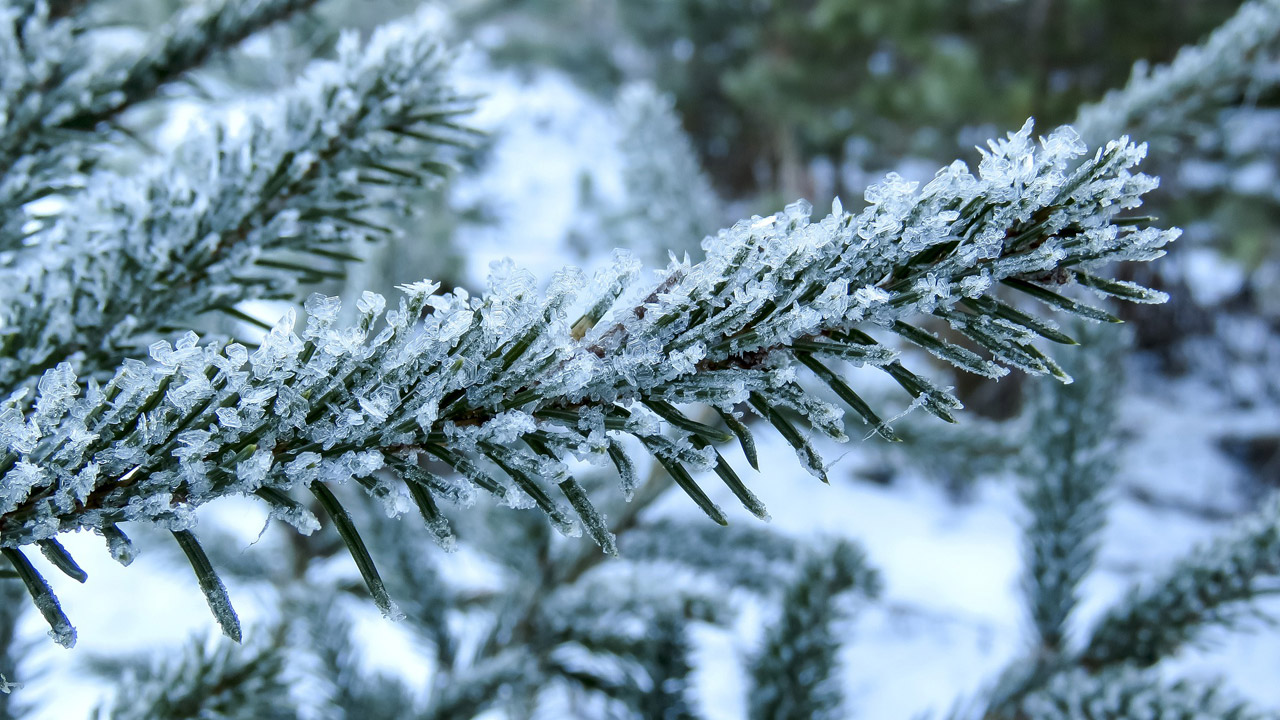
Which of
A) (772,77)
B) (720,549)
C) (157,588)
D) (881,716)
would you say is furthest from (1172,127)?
(772,77)

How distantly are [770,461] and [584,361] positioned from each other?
11.9ft

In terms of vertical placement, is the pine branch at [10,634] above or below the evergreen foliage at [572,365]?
below

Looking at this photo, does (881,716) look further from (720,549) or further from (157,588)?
(157,588)

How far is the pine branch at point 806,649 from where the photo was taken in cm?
60

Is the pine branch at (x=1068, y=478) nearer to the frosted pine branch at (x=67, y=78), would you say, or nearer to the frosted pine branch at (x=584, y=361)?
the frosted pine branch at (x=584, y=361)

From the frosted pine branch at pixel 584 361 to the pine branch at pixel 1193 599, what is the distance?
46cm

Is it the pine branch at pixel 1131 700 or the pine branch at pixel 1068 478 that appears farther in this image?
the pine branch at pixel 1068 478

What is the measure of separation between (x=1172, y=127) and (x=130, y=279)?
0.79 meters

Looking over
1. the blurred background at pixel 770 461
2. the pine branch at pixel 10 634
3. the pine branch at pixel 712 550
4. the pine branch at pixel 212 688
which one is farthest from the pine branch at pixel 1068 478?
the pine branch at pixel 10 634

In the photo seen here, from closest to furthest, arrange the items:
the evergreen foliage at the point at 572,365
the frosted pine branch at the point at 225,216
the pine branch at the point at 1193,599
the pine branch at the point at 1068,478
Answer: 1. the evergreen foliage at the point at 572,365
2. the frosted pine branch at the point at 225,216
3. the pine branch at the point at 1193,599
4. the pine branch at the point at 1068,478

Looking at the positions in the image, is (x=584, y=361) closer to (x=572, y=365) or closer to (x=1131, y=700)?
(x=572, y=365)

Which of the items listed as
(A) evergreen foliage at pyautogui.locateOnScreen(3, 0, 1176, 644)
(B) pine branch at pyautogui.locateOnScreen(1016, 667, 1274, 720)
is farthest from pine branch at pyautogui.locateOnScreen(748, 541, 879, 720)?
(A) evergreen foliage at pyautogui.locateOnScreen(3, 0, 1176, 644)

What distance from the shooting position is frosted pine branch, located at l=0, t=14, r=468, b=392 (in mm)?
332

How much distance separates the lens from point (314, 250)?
38cm
